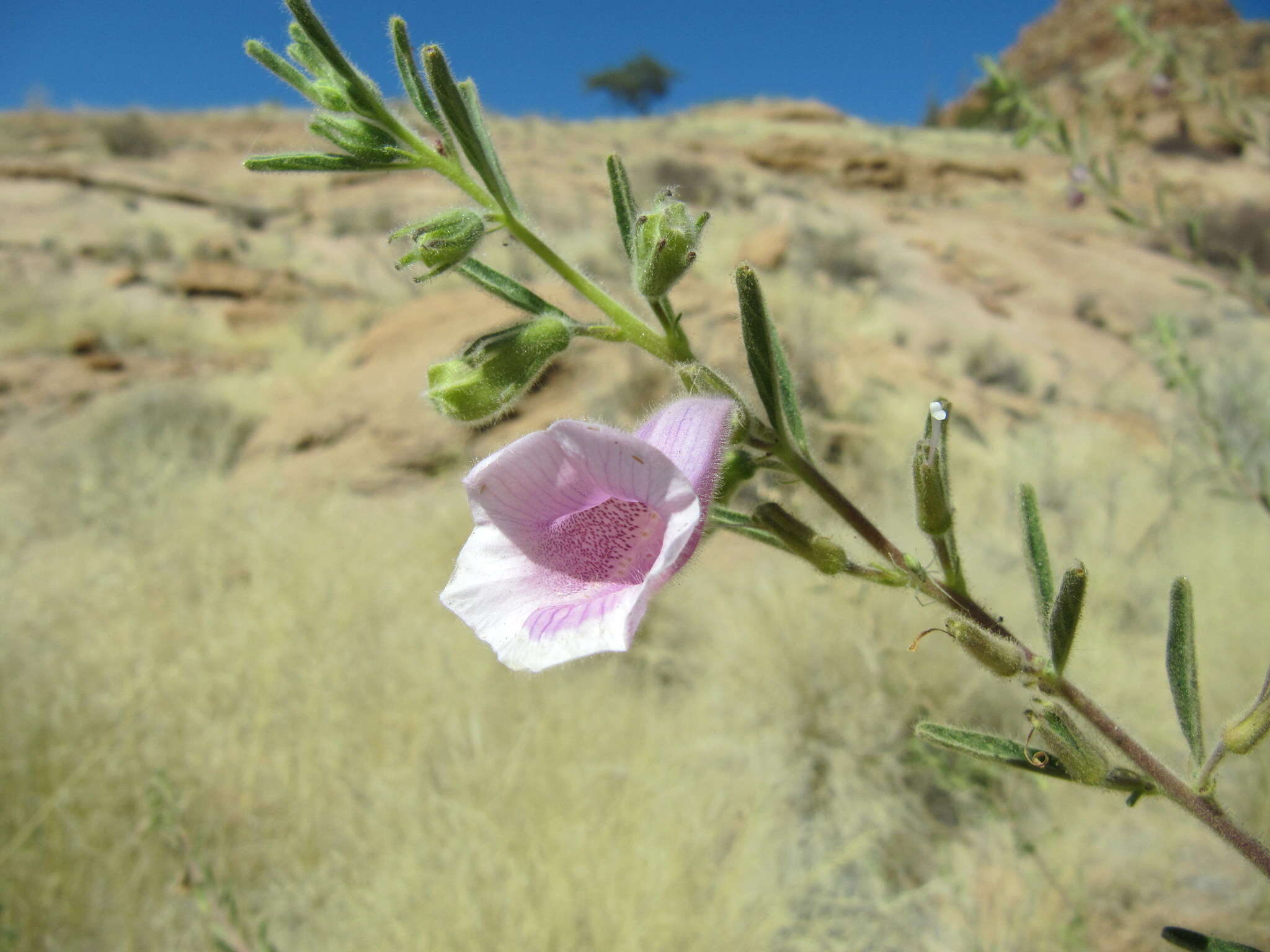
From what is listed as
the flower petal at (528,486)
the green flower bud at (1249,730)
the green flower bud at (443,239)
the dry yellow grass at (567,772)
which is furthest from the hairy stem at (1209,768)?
the dry yellow grass at (567,772)

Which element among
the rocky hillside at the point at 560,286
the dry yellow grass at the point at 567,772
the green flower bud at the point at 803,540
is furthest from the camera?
the rocky hillside at the point at 560,286

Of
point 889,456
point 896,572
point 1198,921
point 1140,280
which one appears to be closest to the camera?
point 896,572

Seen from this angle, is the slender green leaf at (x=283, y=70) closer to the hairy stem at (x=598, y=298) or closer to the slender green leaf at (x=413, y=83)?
the slender green leaf at (x=413, y=83)

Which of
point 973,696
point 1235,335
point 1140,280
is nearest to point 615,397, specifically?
point 973,696

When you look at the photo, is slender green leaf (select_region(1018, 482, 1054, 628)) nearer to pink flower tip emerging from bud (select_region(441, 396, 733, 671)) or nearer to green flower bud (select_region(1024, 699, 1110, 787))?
green flower bud (select_region(1024, 699, 1110, 787))

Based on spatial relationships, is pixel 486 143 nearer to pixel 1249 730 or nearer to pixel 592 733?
pixel 1249 730

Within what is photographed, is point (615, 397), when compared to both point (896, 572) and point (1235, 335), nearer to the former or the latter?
point (896, 572)
